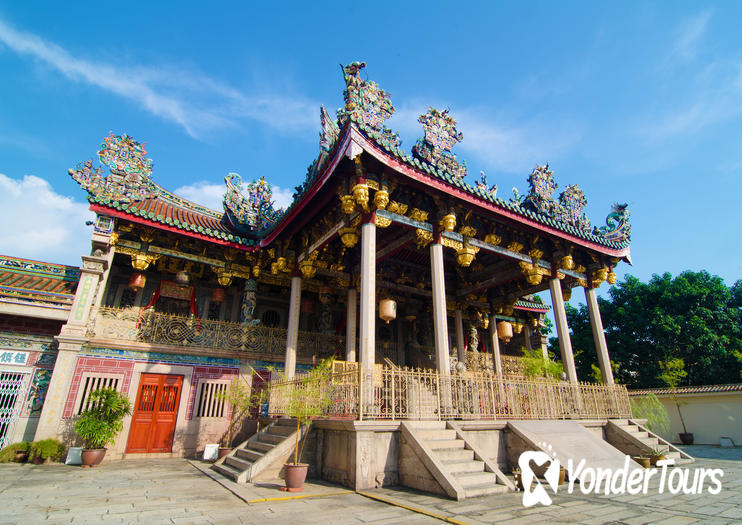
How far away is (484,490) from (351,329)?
283 inches

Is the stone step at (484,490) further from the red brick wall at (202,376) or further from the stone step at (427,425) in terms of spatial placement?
the red brick wall at (202,376)

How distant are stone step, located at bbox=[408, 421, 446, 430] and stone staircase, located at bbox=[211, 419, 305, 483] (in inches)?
89.5

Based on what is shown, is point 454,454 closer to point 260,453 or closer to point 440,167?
point 260,453

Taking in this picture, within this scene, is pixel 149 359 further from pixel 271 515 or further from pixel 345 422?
pixel 271 515

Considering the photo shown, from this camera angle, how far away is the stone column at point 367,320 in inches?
284

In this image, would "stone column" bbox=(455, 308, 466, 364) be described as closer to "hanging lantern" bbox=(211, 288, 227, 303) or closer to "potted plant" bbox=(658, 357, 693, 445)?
"hanging lantern" bbox=(211, 288, 227, 303)

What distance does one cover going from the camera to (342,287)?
47.2 feet

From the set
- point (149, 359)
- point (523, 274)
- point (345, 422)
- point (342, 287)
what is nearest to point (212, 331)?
point (149, 359)

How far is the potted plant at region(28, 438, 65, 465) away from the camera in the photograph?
30.2 feet

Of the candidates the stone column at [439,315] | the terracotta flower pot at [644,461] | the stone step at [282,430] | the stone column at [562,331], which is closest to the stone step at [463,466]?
the stone column at [439,315]

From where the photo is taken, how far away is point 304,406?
23.0 feet

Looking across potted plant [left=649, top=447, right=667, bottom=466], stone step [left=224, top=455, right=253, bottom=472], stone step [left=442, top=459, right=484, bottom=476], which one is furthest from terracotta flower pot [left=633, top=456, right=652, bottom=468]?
stone step [left=224, top=455, right=253, bottom=472]

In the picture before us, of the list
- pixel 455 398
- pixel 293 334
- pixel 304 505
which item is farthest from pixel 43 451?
pixel 455 398

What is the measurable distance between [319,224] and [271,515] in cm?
822
